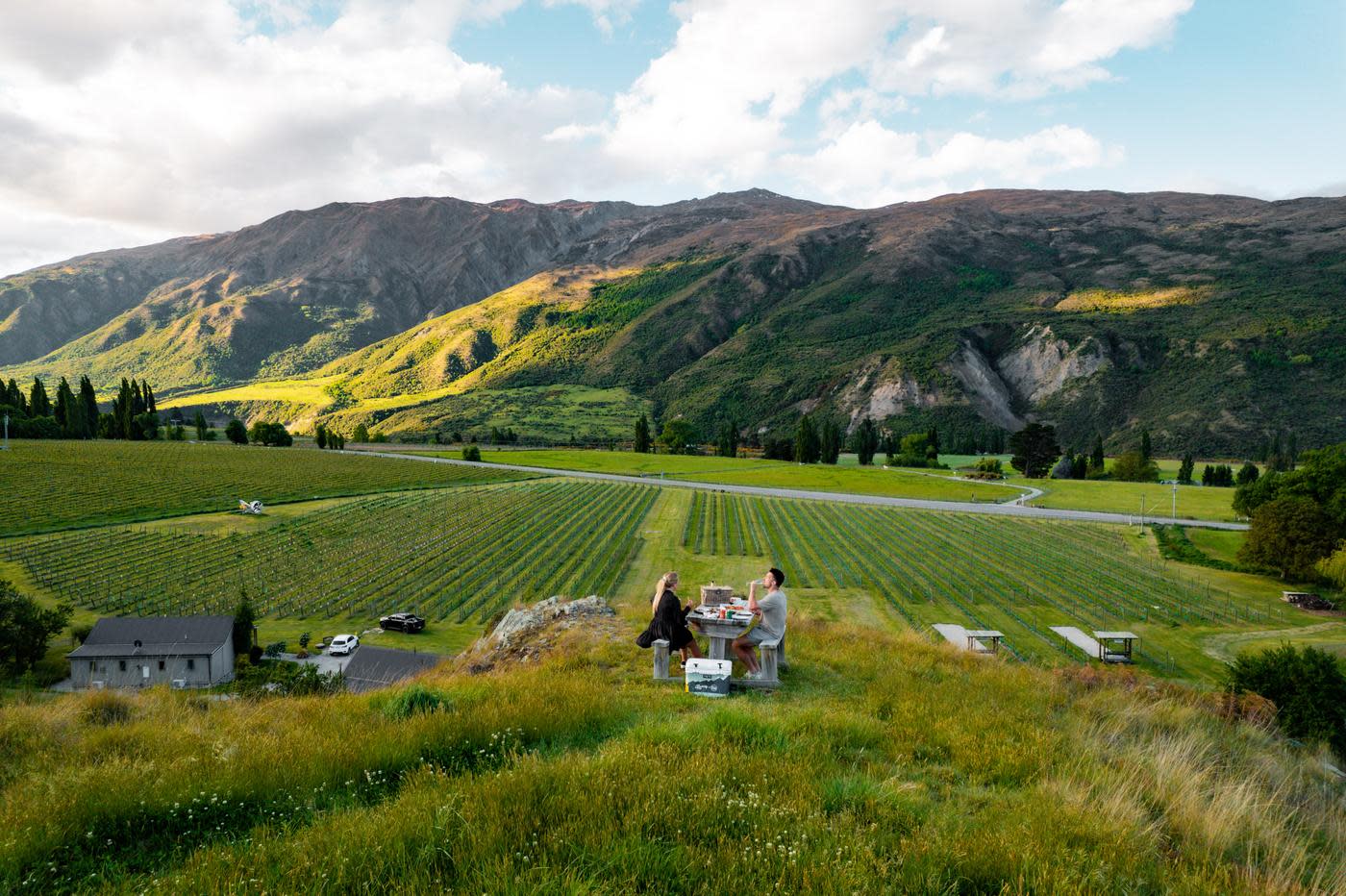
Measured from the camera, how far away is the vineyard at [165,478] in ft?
205

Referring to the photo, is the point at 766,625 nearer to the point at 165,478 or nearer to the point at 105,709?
the point at 105,709

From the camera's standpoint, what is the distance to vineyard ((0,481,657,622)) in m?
40.5

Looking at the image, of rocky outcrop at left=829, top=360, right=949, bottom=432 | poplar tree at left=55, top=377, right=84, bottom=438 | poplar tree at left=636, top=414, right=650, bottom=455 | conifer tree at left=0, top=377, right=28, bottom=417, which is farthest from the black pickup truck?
rocky outcrop at left=829, top=360, right=949, bottom=432

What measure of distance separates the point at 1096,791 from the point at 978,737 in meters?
1.87

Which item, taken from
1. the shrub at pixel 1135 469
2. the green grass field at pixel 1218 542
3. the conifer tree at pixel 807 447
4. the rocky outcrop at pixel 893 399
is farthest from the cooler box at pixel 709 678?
the rocky outcrop at pixel 893 399

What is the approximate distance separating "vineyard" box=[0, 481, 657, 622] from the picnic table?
3080 cm

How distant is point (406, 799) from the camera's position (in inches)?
173

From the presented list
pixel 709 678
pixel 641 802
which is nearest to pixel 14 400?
pixel 709 678

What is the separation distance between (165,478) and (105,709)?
94271 millimetres

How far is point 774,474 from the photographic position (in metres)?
107

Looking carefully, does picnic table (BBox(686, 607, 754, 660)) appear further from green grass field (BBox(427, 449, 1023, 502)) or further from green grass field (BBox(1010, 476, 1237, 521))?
green grass field (BBox(427, 449, 1023, 502))

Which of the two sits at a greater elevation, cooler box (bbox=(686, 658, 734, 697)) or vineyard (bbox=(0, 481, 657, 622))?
cooler box (bbox=(686, 658, 734, 697))

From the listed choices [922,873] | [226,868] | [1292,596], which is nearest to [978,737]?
[922,873]

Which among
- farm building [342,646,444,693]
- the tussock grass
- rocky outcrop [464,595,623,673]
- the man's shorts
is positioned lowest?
farm building [342,646,444,693]
